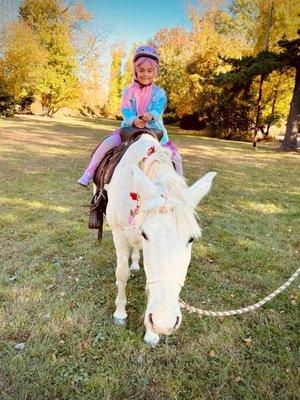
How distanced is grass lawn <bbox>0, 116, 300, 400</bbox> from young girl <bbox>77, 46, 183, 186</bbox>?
164cm

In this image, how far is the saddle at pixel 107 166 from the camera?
377 centimetres

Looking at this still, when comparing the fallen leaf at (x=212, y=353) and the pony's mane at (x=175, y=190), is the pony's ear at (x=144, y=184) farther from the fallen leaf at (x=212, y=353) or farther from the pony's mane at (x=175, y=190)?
the fallen leaf at (x=212, y=353)

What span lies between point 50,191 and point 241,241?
4.73 m

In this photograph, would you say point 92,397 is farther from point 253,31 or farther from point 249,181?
point 253,31

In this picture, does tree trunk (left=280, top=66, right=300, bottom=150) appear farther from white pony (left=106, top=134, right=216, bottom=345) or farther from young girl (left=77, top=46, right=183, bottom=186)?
white pony (left=106, top=134, right=216, bottom=345)

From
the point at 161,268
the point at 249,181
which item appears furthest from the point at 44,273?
the point at 249,181

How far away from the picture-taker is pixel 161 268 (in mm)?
2262

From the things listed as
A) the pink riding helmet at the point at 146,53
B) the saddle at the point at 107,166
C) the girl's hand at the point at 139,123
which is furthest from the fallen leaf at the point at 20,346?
the pink riding helmet at the point at 146,53

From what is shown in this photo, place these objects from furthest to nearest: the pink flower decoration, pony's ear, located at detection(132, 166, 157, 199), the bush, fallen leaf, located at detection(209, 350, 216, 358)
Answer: the bush, fallen leaf, located at detection(209, 350, 216, 358), the pink flower decoration, pony's ear, located at detection(132, 166, 157, 199)

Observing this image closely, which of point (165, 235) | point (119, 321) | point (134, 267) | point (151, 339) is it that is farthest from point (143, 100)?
point (151, 339)

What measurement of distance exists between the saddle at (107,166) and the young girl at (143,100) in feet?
0.48

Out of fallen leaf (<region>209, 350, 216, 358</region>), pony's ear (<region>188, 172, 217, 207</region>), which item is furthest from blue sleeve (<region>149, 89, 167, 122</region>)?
fallen leaf (<region>209, 350, 216, 358</region>)

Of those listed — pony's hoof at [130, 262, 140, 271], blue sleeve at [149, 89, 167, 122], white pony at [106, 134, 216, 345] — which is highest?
blue sleeve at [149, 89, 167, 122]

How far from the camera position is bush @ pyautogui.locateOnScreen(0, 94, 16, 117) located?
96.0ft
